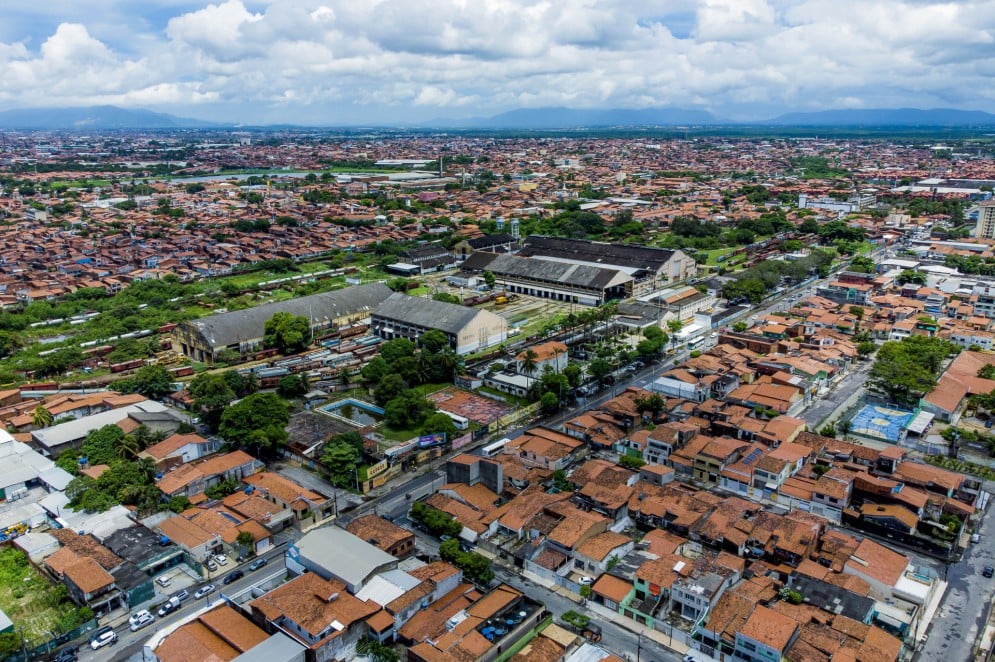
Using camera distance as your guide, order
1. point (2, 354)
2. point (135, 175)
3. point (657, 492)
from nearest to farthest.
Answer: point (657, 492)
point (2, 354)
point (135, 175)

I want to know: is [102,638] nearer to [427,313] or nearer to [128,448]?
[128,448]

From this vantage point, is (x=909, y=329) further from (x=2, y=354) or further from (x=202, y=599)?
(x=2, y=354)

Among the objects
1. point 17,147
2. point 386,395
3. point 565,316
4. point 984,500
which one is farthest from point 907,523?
point 17,147

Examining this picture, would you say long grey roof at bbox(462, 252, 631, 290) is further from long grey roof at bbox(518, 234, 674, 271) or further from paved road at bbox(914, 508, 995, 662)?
paved road at bbox(914, 508, 995, 662)

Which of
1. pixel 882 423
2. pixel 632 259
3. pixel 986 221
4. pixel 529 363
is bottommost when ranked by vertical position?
pixel 882 423

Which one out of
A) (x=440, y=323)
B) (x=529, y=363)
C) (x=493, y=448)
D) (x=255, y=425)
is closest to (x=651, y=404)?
(x=529, y=363)

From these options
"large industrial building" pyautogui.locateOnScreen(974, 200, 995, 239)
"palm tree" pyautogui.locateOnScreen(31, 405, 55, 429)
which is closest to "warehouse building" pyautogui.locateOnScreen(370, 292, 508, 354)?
"palm tree" pyautogui.locateOnScreen(31, 405, 55, 429)

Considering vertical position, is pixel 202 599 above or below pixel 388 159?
below
